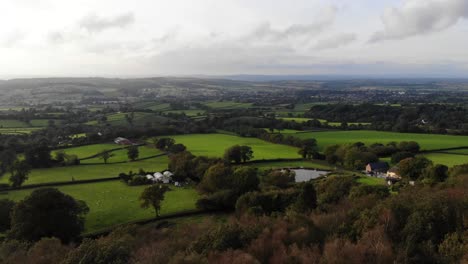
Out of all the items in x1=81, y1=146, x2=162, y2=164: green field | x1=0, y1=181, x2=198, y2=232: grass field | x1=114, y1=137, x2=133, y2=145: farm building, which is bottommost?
x1=81, y1=146, x2=162, y2=164: green field

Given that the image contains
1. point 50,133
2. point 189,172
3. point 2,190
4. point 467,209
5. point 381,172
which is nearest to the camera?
point 467,209

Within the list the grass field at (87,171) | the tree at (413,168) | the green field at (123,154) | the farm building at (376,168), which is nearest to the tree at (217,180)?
the grass field at (87,171)

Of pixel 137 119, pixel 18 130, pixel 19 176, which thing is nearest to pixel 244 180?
pixel 19 176

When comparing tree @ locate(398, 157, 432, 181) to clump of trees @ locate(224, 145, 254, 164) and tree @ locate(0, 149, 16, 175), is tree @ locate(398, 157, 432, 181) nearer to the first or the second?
clump of trees @ locate(224, 145, 254, 164)

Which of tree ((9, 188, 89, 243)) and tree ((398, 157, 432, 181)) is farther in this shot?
tree ((398, 157, 432, 181))

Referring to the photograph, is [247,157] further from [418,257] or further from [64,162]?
[418,257]

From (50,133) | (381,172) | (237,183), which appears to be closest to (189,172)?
(237,183)

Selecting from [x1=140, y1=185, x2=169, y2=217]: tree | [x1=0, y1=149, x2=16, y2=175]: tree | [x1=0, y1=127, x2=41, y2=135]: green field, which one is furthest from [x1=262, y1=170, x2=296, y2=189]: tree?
[x1=0, y1=127, x2=41, y2=135]: green field
